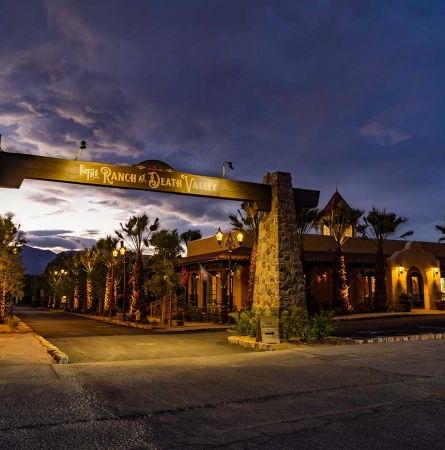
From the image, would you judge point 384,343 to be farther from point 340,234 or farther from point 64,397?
point 340,234

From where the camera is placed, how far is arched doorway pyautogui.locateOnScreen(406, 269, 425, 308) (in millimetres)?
38875

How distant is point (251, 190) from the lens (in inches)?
629

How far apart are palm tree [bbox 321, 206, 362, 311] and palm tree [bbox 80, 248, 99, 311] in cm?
2230

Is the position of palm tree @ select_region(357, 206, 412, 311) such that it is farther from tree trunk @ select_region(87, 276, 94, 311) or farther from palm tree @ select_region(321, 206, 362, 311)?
tree trunk @ select_region(87, 276, 94, 311)

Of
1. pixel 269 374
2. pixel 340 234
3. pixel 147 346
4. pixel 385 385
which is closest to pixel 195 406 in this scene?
pixel 269 374

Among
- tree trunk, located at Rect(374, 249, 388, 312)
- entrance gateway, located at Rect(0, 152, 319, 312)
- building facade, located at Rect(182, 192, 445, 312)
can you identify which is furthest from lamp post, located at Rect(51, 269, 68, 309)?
entrance gateway, located at Rect(0, 152, 319, 312)

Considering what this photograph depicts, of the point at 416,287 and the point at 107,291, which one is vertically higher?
the point at 416,287

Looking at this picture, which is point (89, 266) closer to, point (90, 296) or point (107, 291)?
point (90, 296)

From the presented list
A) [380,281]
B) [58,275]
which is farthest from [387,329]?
[58,275]

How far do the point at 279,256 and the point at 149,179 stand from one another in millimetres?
5015

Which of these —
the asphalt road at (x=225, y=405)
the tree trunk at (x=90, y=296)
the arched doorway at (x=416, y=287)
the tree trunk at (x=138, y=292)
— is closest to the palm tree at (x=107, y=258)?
the tree trunk at (x=90, y=296)

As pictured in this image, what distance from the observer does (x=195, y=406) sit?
657 cm

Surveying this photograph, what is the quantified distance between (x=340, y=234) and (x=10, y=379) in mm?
28890

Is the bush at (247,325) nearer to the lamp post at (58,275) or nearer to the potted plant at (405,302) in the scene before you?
the potted plant at (405,302)
